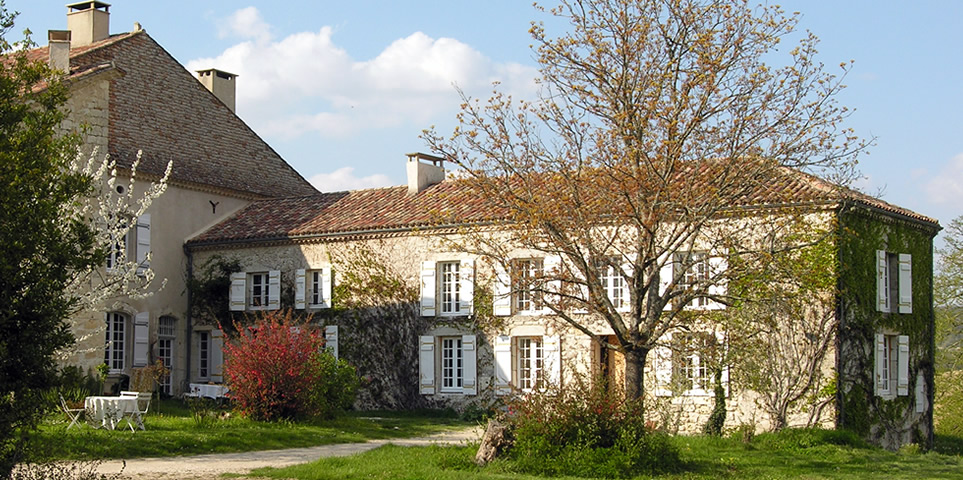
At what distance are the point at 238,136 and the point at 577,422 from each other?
1842 centimetres

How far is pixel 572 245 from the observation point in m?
13.6

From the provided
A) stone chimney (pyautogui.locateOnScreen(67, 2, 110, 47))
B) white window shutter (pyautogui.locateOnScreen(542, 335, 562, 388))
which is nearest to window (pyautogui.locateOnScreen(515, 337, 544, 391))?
white window shutter (pyautogui.locateOnScreen(542, 335, 562, 388))

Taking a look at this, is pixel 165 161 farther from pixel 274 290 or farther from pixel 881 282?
pixel 881 282

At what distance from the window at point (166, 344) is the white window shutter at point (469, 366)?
737 cm

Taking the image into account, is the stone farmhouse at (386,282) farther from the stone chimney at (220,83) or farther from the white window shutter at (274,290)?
the stone chimney at (220,83)

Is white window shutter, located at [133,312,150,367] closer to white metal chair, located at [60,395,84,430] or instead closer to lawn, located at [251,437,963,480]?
white metal chair, located at [60,395,84,430]

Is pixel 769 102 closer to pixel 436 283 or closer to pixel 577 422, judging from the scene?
pixel 577 422

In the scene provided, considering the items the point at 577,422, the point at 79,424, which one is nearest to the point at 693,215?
the point at 577,422

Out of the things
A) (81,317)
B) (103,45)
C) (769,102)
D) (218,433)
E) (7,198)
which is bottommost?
(218,433)

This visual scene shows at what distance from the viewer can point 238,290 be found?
25.3 meters

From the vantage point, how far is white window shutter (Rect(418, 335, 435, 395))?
23000 mm

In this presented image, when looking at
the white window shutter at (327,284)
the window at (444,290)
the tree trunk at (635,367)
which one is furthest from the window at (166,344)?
the tree trunk at (635,367)

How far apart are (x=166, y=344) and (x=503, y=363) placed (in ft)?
27.8

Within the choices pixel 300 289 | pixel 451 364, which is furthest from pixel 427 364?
pixel 300 289
